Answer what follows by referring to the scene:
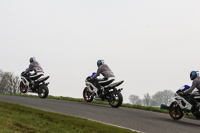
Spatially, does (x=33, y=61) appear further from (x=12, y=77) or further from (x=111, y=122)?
(x=12, y=77)

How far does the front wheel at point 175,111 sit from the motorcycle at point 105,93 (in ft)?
8.43

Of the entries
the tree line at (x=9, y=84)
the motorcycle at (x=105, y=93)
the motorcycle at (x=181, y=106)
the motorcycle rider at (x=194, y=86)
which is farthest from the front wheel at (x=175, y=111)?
the tree line at (x=9, y=84)

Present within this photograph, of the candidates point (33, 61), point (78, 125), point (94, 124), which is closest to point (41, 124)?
point (78, 125)

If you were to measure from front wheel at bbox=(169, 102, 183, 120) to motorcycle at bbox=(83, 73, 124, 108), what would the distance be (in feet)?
8.43

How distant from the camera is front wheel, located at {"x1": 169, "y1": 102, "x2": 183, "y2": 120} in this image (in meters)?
12.0

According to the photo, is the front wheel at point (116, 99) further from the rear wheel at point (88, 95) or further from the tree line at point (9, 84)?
the tree line at point (9, 84)

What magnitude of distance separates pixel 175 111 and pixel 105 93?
148 inches

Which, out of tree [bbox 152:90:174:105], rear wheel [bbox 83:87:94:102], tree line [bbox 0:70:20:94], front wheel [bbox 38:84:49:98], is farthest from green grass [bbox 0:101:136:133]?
tree [bbox 152:90:174:105]

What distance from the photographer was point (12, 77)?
7619cm

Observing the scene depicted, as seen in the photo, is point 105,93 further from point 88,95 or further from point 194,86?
point 194,86

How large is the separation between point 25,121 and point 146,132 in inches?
145

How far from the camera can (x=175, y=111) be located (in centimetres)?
1223

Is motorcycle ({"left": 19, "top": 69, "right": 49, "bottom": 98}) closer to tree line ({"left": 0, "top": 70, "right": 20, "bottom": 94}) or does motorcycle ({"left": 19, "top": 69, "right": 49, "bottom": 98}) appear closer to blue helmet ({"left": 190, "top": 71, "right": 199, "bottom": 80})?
blue helmet ({"left": 190, "top": 71, "right": 199, "bottom": 80})

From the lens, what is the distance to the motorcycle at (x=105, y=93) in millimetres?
13953
